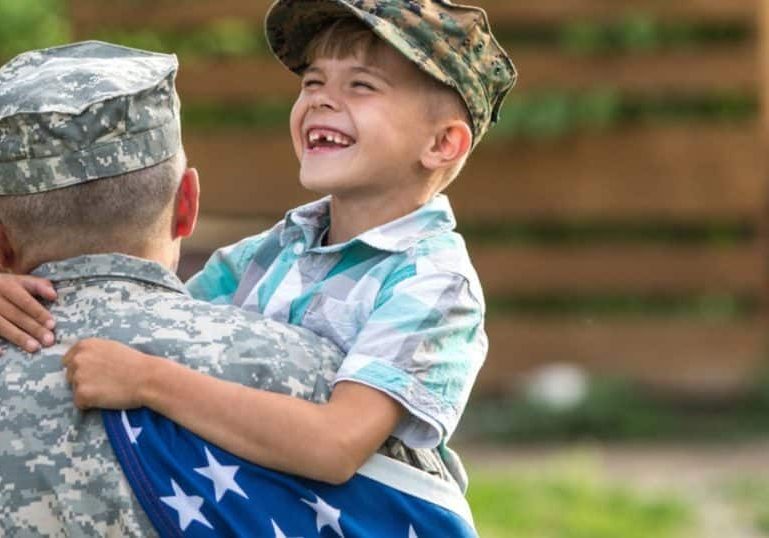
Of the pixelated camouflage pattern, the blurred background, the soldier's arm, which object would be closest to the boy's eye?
the pixelated camouflage pattern

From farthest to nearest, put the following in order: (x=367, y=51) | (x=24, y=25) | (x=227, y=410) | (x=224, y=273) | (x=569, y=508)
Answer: (x=24, y=25) < (x=569, y=508) < (x=224, y=273) < (x=367, y=51) < (x=227, y=410)

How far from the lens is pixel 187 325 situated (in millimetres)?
2307

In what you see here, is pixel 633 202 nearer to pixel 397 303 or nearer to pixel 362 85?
pixel 362 85

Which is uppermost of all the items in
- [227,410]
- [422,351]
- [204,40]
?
[422,351]

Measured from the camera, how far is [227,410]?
7.31 feet

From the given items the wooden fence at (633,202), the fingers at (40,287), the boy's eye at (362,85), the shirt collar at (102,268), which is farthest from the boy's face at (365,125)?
the wooden fence at (633,202)

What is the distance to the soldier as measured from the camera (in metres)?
2.25

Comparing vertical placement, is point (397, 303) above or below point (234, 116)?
above

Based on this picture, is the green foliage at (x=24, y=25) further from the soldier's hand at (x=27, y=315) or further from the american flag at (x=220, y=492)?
the american flag at (x=220, y=492)

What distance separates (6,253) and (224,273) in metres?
0.46

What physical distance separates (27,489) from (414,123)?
0.77m

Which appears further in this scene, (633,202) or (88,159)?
(633,202)

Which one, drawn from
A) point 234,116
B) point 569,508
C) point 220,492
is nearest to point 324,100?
point 220,492

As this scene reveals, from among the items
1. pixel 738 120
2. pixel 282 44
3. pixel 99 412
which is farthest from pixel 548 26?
pixel 99 412
